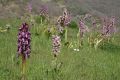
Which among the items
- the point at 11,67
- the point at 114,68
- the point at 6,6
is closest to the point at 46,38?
the point at 114,68

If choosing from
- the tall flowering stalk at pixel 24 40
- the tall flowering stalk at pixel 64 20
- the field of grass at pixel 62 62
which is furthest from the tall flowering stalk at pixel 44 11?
the tall flowering stalk at pixel 24 40

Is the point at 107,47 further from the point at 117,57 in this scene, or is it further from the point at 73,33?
the point at 73,33

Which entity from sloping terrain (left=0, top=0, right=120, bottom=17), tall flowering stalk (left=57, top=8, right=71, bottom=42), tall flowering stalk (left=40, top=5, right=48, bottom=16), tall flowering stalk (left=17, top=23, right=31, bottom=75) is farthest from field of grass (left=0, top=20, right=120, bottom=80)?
sloping terrain (left=0, top=0, right=120, bottom=17)

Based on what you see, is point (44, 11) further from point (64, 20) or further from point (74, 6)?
point (74, 6)

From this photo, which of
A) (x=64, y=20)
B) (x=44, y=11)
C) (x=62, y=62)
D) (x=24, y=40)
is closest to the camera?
(x=24, y=40)

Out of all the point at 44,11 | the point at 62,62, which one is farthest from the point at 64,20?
the point at 62,62

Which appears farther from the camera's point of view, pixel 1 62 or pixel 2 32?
pixel 2 32

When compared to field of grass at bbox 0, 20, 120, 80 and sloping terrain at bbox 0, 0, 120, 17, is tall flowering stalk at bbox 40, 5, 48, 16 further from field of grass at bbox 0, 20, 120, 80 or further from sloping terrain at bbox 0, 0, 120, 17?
sloping terrain at bbox 0, 0, 120, 17

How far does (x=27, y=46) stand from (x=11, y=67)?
9.41ft

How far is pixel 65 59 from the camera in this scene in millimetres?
11391

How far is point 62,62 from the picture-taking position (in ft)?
34.0

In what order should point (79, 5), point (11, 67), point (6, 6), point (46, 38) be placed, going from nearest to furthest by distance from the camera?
point (11, 67), point (46, 38), point (6, 6), point (79, 5)

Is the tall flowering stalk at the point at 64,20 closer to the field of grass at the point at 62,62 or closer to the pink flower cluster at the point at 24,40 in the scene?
the field of grass at the point at 62,62

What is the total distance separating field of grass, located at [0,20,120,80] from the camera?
933 centimetres
